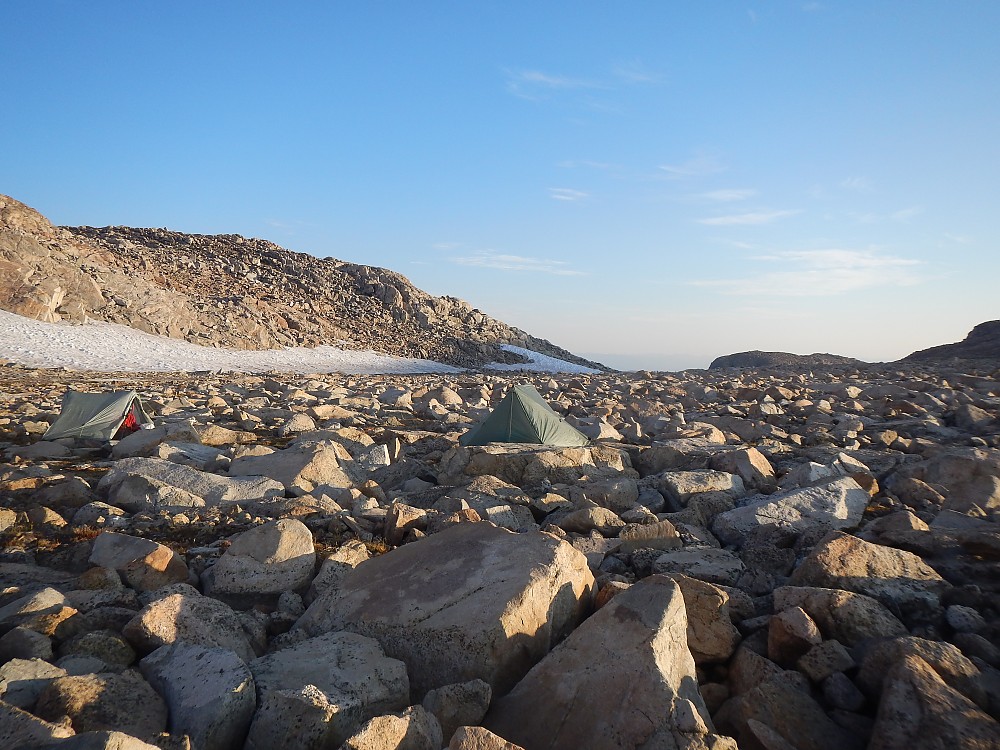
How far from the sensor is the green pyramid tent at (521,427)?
903 cm

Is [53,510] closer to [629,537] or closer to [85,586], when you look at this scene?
[85,586]

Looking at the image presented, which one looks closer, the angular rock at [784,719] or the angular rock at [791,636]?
the angular rock at [784,719]

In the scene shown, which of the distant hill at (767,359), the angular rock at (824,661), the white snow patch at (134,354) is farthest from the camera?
the distant hill at (767,359)

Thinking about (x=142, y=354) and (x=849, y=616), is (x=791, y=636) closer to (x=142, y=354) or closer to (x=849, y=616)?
(x=849, y=616)

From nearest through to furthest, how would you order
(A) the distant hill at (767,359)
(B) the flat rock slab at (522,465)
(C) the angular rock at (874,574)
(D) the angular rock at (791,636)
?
(D) the angular rock at (791,636), (C) the angular rock at (874,574), (B) the flat rock slab at (522,465), (A) the distant hill at (767,359)

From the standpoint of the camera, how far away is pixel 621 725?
2.56 m

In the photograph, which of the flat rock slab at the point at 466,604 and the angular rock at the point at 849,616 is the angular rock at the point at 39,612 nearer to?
the flat rock slab at the point at 466,604

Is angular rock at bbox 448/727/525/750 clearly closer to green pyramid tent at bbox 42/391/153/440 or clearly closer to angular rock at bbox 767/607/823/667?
angular rock at bbox 767/607/823/667

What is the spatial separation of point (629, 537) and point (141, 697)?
341cm

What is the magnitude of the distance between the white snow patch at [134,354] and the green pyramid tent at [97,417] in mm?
15354

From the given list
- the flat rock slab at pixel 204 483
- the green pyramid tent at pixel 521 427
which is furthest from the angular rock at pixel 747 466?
the flat rock slab at pixel 204 483

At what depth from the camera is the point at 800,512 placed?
5227mm

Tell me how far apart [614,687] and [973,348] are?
49.6 m

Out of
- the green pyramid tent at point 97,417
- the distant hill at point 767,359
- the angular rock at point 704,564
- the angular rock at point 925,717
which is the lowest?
the green pyramid tent at point 97,417
